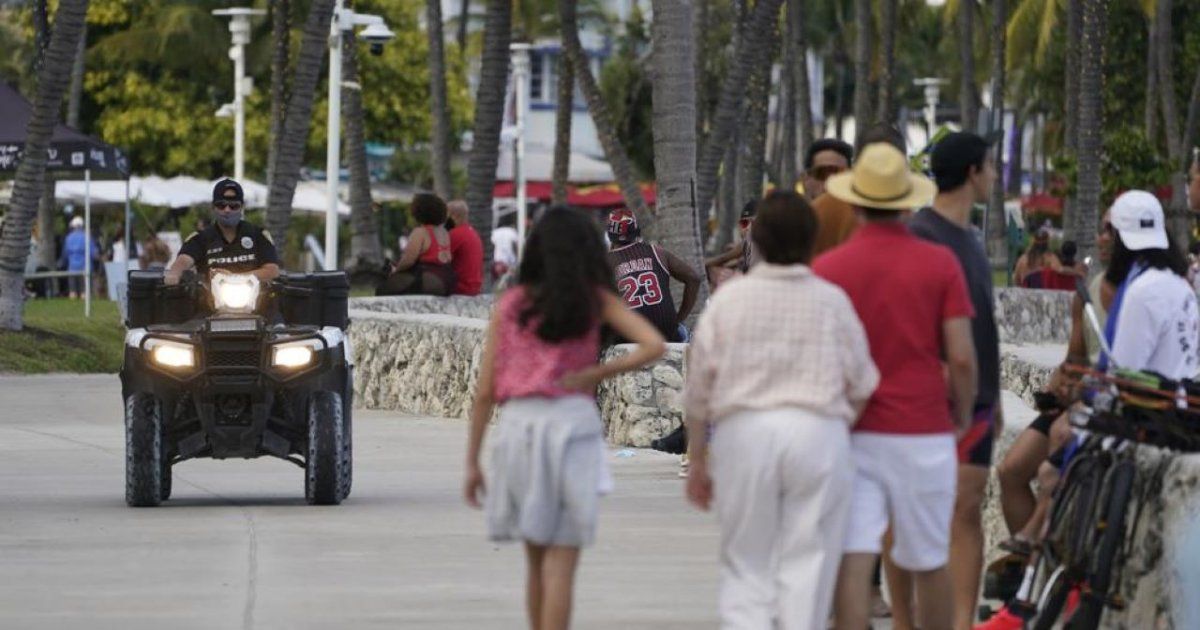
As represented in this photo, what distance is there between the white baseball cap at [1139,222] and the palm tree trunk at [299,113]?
62.5 ft

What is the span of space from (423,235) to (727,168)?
27.5 m

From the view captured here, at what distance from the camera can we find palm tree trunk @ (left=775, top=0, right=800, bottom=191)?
52.8 m

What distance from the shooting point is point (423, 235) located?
75.6ft

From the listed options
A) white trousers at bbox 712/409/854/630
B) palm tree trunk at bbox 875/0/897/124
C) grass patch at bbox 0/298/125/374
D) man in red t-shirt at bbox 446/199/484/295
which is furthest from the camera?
palm tree trunk at bbox 875/0/897/124

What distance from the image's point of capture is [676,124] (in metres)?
20.5

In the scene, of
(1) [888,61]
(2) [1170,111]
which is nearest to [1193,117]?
(2) [1170,111]

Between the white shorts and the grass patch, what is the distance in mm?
17121

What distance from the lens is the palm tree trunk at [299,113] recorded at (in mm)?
27484

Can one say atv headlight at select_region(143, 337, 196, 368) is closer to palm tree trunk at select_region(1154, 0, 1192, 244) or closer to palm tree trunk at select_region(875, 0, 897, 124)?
palm tree trunk at select_region(1154, 0, 1192, 244)

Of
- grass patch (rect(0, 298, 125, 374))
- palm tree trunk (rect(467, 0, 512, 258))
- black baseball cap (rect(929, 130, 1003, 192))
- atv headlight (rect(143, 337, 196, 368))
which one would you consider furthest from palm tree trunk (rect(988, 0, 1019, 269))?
black baseball cap (rect(929, 130, 1003, 192))

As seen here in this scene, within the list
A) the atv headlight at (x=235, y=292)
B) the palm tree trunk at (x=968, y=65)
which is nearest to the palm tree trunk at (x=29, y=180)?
the atv headlight at (x=235, y=292)

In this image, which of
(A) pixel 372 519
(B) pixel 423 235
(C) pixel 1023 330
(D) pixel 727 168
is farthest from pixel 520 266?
(D) pixel 727 168

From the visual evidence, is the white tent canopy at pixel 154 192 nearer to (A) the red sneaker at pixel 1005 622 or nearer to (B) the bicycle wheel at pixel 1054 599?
(A) the red sneaker at pixel 1005 622

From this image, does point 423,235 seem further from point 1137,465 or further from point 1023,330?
point 1137,465
